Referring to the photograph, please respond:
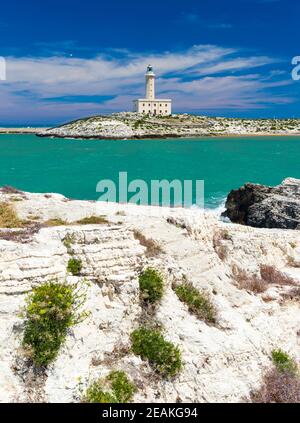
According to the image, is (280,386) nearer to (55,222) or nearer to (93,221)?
(93,221)

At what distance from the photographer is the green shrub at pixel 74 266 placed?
443 inches

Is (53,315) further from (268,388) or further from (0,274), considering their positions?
(268,388)

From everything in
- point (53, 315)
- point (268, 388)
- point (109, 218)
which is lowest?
point (268, 388)

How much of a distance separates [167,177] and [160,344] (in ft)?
182

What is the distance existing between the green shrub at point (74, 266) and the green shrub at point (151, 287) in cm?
188

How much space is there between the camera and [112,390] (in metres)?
9.32

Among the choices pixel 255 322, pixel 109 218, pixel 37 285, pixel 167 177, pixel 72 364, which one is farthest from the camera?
pixel 167 177

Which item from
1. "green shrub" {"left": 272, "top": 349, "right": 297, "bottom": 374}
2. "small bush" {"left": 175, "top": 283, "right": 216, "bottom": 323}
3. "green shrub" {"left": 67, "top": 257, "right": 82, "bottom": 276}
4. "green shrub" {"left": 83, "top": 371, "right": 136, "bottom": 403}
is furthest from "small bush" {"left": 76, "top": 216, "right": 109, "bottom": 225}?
"green shrub" {"left": 272, "top": 349, "right": 297, "bottom": 374}

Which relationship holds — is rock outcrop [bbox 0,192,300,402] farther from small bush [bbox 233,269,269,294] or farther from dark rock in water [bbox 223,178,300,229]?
dark rock in water [bbox 223,178,300,229]

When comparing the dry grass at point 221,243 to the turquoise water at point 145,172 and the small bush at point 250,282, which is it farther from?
the turquoise water at point 145,172

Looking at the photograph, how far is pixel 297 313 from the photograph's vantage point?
540 inches

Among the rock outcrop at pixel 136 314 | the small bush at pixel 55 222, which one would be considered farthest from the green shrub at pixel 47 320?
the small bush at pixel 55 222

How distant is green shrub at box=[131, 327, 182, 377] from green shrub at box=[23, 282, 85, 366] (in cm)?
172

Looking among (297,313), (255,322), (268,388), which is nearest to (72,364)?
(268,388)
